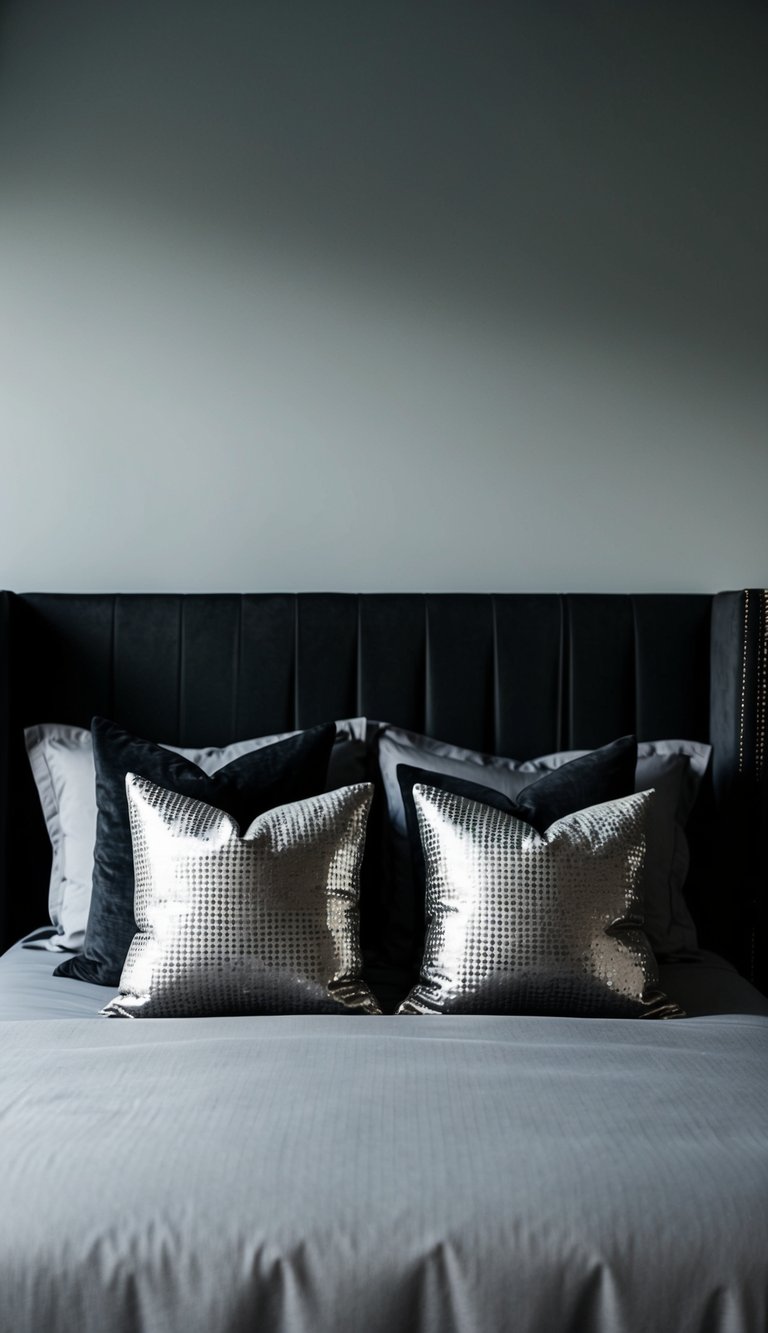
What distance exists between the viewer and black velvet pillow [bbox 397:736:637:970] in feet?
6.57

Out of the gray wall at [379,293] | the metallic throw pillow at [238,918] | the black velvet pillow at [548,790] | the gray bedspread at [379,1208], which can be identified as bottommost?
the gray bedspread at [379,1208]

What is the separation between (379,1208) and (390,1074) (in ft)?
0.94

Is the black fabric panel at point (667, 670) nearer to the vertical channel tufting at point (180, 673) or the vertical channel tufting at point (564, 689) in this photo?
the vertical channel tufting at point (564, 689)

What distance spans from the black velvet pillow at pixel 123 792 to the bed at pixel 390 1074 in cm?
7

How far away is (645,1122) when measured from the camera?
52.7 inches

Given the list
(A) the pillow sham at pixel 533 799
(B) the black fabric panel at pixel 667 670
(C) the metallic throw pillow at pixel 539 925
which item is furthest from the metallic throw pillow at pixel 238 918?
(B) the black fabric panel at pixel 667 670

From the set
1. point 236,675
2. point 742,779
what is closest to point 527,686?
point 742,779

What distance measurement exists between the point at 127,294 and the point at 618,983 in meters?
1.87

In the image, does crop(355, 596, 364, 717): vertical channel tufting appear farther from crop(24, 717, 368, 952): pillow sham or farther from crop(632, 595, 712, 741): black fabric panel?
crop(632, 595, 712, 741): black fabric panel

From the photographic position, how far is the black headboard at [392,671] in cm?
241

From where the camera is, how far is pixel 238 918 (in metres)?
1.76

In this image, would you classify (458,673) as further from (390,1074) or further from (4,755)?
(390,1074)

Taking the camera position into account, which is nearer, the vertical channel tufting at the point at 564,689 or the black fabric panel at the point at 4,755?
the black fabric panel at the point at 4,755

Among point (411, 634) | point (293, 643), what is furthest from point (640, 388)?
point (293, 643)
